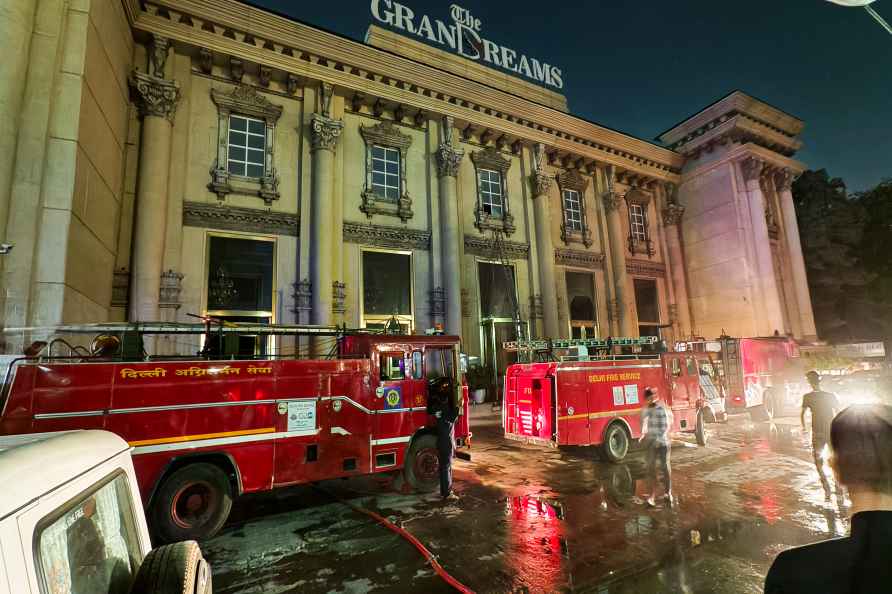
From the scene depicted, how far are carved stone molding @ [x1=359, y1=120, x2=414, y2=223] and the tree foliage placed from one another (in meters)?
31.5

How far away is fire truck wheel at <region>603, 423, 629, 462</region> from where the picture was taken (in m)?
10.3

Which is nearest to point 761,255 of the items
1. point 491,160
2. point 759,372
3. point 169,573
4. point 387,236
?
point 759,372

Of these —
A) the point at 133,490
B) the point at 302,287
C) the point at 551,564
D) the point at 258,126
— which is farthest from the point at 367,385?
the point at 258,126

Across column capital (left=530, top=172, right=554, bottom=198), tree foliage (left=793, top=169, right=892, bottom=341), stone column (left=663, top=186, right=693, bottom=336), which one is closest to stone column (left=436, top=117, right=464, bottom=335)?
column capital (left=530, top=172, right=554, bottom=198)

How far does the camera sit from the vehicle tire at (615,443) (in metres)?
10.3

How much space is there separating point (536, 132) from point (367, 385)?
1907 centimetres

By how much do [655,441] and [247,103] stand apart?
17210 millimetres

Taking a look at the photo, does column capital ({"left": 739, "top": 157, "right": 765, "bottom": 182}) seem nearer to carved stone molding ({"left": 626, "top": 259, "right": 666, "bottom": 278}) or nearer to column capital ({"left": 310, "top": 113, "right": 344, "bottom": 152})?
carved stone molding ({"left": 626, "top": 259, "right": 666, "bottom": 278})

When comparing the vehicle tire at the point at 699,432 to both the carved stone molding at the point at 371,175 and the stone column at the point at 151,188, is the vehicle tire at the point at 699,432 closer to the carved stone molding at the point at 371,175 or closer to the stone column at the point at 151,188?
the carved stone molding at the point at 371,175

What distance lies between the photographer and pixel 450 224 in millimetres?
18688

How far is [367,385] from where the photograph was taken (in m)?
8.03

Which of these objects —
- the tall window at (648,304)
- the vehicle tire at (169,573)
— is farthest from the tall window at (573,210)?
the vehicle tire at (169,573)

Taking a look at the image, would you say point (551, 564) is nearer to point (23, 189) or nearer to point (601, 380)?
point (601, 380)

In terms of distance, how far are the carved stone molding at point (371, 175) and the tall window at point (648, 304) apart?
1620 cm
